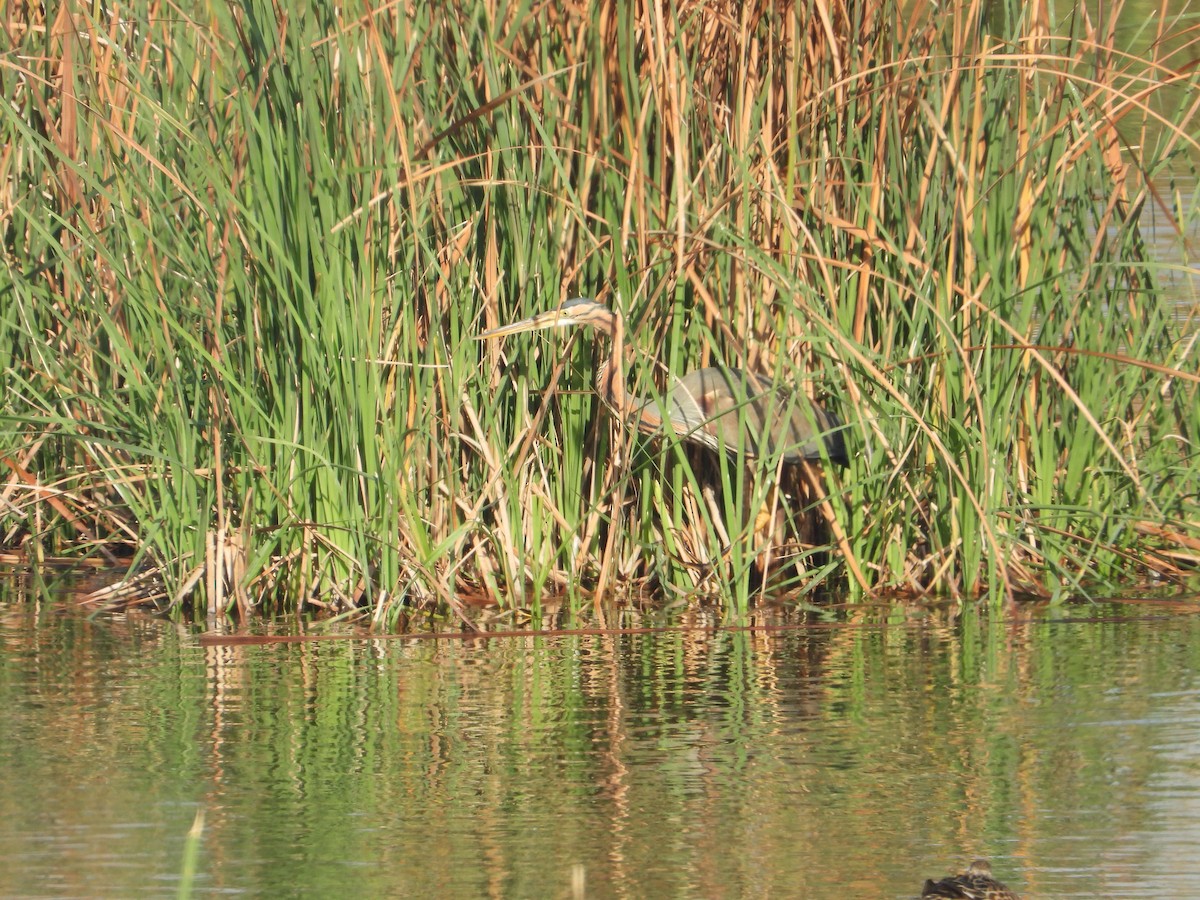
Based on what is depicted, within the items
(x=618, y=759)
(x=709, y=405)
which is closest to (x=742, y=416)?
(x=709, y=405)

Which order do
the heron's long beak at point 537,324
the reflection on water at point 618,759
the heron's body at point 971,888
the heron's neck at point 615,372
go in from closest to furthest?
the heron's body at point 971,888 → the reflection on water at point 618,759 → the heron's neck at point 615,372 → the heron's long beak at point 537,324

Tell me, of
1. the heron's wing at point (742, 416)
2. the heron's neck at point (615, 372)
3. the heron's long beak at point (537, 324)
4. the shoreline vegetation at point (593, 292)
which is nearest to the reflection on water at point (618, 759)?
the shoreline vegetation at point (593, 292)

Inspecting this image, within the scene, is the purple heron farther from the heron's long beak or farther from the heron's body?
the heron's body

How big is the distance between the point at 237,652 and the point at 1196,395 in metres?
2.46

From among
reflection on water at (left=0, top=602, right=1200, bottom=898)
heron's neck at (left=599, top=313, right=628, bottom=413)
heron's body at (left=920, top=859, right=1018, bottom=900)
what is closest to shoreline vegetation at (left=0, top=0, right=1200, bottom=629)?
heron's neck at (left=599, top=313, right=628, bottom=413)

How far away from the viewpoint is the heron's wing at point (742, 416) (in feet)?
13.7

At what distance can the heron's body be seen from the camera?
226 centimetres

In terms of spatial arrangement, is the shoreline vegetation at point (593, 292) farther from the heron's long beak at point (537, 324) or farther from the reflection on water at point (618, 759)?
the reflection on water at point (618, 759)

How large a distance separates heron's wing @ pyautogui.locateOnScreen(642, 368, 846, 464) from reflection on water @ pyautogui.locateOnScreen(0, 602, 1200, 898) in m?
0.44

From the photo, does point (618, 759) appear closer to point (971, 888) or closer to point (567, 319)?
point (971, 888)

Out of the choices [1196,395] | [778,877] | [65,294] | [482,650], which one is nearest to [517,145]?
[482,650]

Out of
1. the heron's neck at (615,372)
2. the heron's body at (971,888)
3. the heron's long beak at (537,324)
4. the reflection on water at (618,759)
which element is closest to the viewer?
the heron's body at (971,888)

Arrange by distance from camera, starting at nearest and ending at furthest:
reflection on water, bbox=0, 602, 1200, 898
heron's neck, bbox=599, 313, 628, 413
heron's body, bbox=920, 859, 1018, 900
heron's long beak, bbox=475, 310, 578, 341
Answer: heron's body, bbox=920, 859, 1018, 900 < reflection on water, bbox=0, 602, 1200, 898 < heron's neck, bbox=599, 313, 628, 413 < heron's long beak, bbox=475, 310, 578, 341

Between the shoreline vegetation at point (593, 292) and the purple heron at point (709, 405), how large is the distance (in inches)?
2.9
